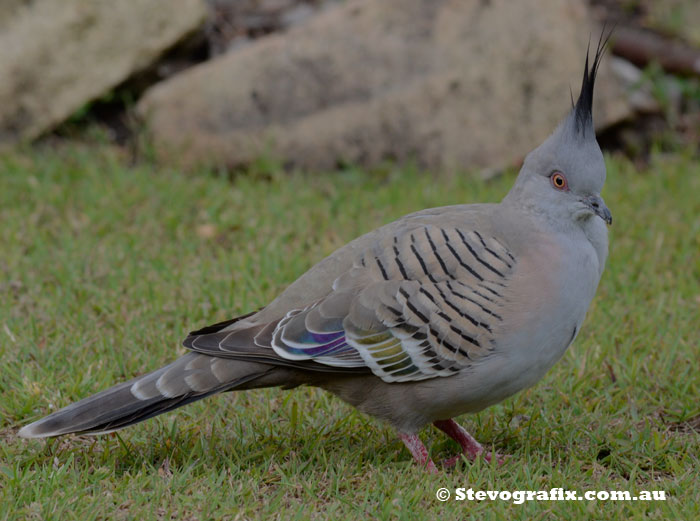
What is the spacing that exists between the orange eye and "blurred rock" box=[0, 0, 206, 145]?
429 cm

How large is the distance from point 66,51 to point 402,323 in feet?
15.0

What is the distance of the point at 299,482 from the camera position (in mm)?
3648

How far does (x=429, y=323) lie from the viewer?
3662mm

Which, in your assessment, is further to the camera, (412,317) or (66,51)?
(66,51)

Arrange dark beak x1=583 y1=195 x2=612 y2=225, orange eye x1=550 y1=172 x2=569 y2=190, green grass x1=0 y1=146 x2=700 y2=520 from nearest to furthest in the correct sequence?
1. green grass x1=0 y1=146 x2=700 y2=520
2. dark beak x1=583 y1=195 x2=612 y2=225
3. orange eye x1=550 y1=172 x2=569 y2=190

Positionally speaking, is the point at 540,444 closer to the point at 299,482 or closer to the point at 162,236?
the point at 299,482

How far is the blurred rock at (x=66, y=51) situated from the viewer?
7082 millimetres

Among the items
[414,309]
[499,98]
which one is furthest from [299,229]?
[414,309]

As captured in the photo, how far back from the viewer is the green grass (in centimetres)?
354

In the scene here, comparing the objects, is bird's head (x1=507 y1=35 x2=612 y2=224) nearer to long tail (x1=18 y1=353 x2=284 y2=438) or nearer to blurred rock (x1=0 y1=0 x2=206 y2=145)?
long tail (x1=18 y1=353 x2=284 y2=438)

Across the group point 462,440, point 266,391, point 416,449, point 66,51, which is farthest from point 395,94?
point 416,449

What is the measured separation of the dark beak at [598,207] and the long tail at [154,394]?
4.54 feet

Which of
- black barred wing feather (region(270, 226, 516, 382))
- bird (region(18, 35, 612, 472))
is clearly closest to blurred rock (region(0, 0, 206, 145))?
bird (region(18, 35, 612, 472))

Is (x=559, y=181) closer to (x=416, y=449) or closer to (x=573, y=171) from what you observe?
(x=573, y=171)
